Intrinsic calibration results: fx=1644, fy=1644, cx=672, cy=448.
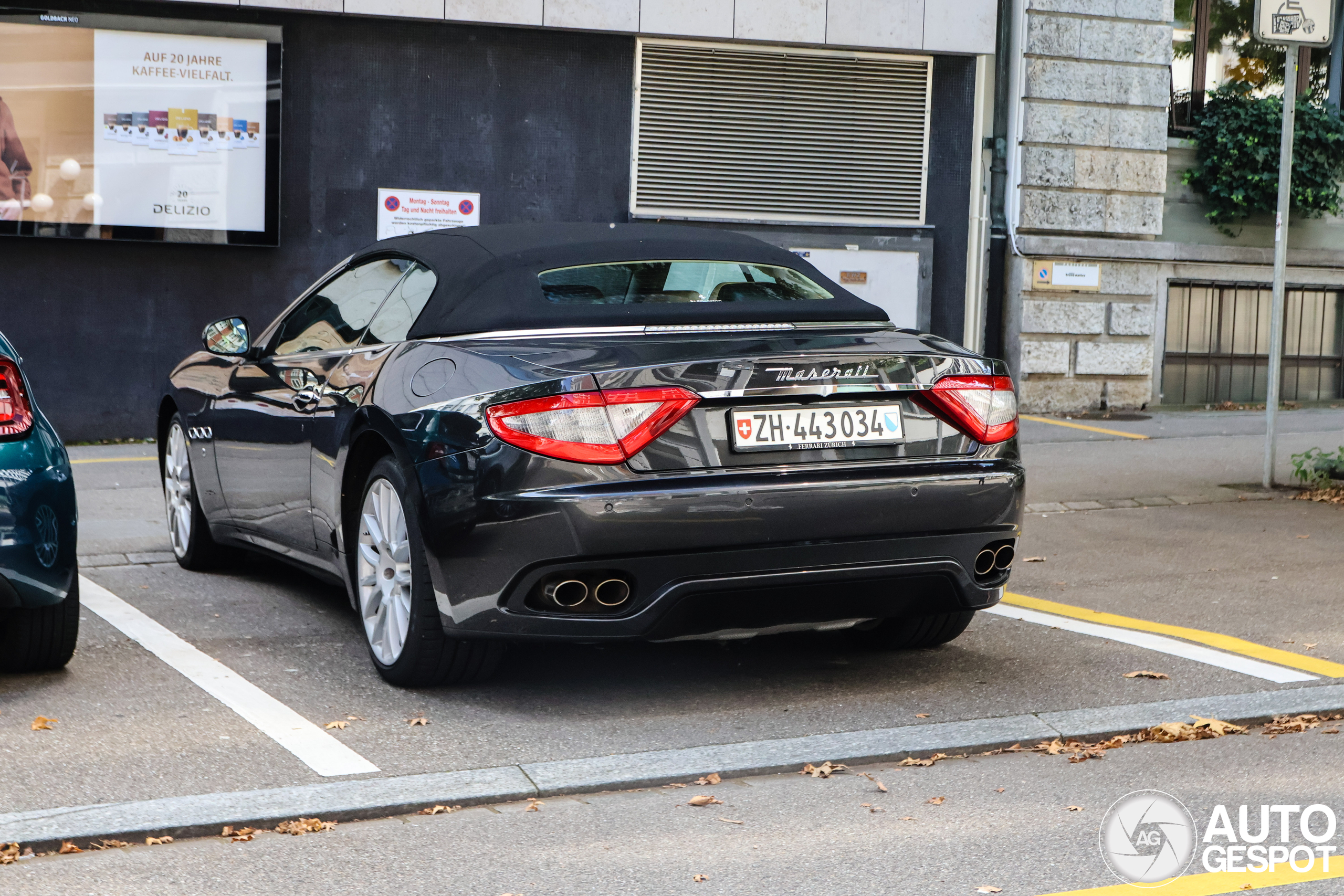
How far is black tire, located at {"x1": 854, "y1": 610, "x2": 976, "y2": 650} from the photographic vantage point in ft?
18.5

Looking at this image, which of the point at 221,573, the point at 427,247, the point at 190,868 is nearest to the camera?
the point at 190,868

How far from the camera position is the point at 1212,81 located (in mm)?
16391

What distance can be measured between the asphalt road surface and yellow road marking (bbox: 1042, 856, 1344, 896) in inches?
2.0

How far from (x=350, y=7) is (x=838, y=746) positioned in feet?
32.6

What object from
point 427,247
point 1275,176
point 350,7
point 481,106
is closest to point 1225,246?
point 1275,176

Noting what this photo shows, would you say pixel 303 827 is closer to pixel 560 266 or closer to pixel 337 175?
pixel 560 266

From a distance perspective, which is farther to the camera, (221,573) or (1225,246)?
(1225,246)

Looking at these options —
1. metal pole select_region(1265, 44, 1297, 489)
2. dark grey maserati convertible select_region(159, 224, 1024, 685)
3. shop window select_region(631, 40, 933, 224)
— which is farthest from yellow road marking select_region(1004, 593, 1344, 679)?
shop window select_region(631, 40, 933, 224)

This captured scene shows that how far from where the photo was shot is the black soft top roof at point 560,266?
202 inches

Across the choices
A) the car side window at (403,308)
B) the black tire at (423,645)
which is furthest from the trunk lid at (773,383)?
the car side window at (403,308)

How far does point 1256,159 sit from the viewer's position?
619 inches

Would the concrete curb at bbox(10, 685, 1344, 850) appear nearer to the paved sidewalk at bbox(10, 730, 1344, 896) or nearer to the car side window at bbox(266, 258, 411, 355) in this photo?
the paved sidewalk at bbox(10, 730, 1344, 896)

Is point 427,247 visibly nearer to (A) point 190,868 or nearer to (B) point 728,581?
(B) point 728,581

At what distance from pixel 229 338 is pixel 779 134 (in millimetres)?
8750
